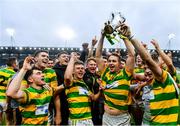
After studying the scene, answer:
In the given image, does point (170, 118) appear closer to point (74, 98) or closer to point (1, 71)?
point (74, 98)

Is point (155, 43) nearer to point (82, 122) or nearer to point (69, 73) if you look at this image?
point (69, 73)

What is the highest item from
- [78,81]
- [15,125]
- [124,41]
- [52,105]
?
[124,41]

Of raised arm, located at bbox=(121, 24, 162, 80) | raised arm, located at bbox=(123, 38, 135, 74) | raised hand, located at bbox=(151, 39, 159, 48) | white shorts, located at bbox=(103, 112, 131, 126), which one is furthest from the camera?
white shorts, located at bbox=(103, 112, 131, 126)

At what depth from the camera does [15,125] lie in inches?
298

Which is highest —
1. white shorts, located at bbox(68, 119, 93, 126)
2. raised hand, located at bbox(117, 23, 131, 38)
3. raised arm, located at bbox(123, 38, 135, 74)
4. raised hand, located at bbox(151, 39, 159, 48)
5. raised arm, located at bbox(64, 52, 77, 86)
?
raised hand, located at bbox(117, 23, 131, 38)

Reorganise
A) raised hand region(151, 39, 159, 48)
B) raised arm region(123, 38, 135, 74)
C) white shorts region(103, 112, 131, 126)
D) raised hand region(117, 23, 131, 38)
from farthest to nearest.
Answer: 1. white shorts region(103, 112, 131, 126)
2. raised arm region(123, 38, 135, 74)
3. raised hand region(151, 39, 159, 48)
4. raised hand region(117, 23, 131, 38)

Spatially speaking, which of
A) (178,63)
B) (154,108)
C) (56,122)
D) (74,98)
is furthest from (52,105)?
(178,63)

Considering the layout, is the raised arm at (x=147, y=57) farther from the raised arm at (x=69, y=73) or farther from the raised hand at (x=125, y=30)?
the raised arm at (x=69, y=73)

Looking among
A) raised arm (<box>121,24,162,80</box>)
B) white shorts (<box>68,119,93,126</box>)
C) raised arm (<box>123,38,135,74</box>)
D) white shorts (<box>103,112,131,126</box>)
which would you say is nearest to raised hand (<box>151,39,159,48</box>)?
raised arm (<box>121,24,162,80</box>)

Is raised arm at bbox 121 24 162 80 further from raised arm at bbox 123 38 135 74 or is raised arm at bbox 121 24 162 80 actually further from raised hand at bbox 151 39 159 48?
raised arm at bbox 123 38 135 74

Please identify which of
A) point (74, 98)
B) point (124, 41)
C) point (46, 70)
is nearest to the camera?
point (124, 41)

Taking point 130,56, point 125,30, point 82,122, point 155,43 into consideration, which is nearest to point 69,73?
point 82,122

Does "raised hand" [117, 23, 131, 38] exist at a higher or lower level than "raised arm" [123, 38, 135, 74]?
higher

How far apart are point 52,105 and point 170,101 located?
290cm
